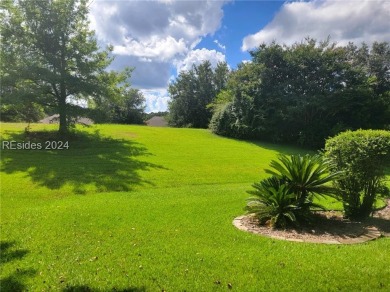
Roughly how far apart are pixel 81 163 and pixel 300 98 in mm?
19420

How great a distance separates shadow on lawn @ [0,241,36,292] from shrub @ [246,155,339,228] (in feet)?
13.8

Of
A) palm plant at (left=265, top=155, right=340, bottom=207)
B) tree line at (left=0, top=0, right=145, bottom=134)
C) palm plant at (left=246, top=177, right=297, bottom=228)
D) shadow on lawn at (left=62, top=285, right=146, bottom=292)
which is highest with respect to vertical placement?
tree line at (left=0, top=0, right=145, bottom=134)

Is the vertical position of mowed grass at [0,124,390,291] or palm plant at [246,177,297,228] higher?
palm plant at [246,177,297,228]

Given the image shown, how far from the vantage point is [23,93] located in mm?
17578

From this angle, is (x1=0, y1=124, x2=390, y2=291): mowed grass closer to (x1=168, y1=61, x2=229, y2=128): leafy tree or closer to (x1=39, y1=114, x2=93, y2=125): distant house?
(x1=39, y1=114, x2=93, y2=125): distant house

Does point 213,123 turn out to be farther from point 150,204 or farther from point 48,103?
point 150,204

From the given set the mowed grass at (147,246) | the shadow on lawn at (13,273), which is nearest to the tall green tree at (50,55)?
the mowed grass at (147,246)

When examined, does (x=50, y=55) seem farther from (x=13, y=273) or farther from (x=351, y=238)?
(x=351, y=238)

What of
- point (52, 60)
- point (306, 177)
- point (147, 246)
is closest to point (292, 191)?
point (306, 177)

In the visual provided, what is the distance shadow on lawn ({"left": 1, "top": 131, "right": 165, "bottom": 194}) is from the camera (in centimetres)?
1117

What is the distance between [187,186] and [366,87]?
22.2 metres

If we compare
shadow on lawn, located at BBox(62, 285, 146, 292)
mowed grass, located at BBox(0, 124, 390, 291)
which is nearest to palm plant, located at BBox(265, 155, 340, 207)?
mowed grass, located at BBox(0, 124, 390, 291)

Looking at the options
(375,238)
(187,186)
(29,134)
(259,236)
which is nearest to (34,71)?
(29,134)

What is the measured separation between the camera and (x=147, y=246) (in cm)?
520
